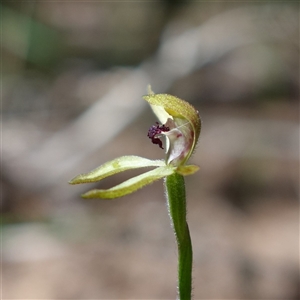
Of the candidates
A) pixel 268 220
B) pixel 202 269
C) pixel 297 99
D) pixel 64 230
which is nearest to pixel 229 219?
pixel 268 220

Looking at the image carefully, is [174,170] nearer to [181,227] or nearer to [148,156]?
[181,227]

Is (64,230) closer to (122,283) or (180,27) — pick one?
(122,283)

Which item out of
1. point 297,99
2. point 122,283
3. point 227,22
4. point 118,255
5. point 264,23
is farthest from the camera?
point 264,23

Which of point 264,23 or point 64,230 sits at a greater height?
point 264,23

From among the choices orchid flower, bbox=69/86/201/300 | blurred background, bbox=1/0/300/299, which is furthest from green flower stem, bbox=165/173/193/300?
blurred background, bbox=1/0/300/299

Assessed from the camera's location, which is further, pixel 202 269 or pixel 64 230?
pixel 64 230

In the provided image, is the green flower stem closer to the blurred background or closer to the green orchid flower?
the green orchid flower

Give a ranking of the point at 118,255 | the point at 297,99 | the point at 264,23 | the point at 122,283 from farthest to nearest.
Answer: the point at 264,23
the point at 297,99
the point at 118,255
the point at 122,283

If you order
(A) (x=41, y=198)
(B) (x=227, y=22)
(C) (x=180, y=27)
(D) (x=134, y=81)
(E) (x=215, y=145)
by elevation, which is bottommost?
(A) (x=41, y=198)
